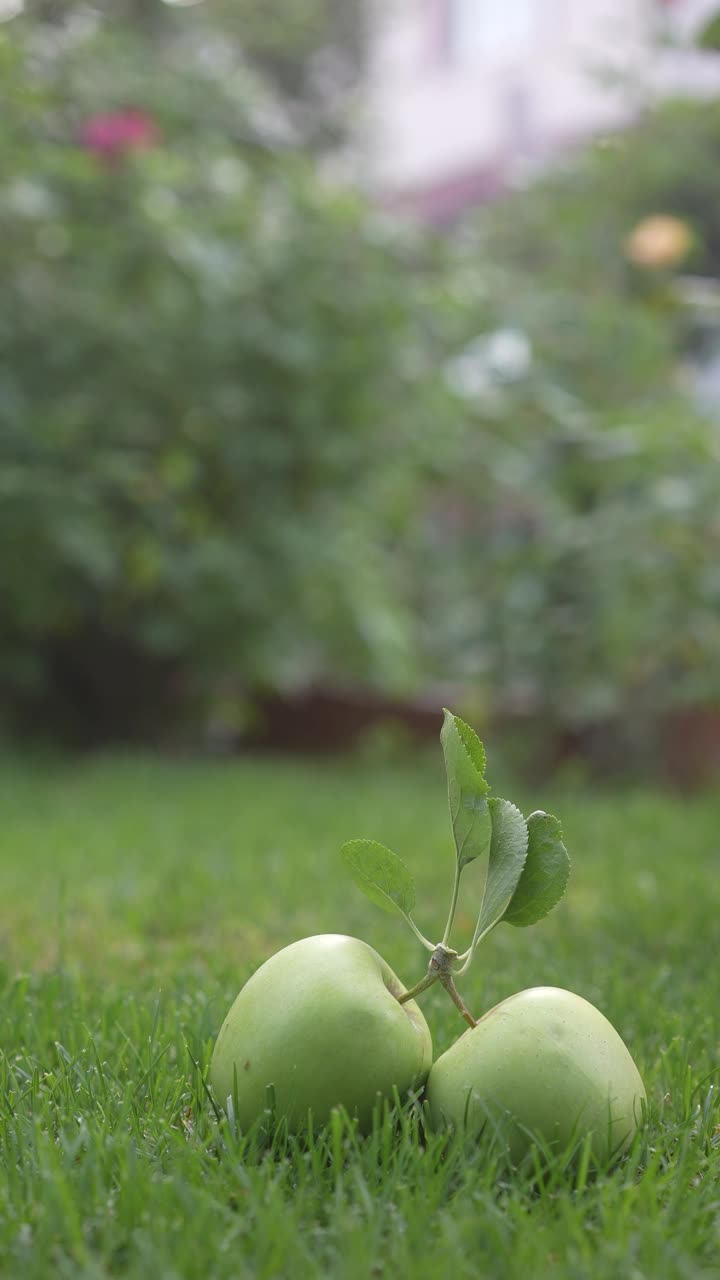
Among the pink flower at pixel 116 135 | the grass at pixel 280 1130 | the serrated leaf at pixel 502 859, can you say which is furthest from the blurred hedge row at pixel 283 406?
the serrated leaf at pixel 502 859

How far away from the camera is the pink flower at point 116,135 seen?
13.7ft

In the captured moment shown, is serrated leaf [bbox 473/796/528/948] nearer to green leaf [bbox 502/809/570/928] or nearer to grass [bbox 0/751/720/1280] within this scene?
green leaf [bbox 502/809/570/928]

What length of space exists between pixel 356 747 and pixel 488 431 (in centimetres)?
158

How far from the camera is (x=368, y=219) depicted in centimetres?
497

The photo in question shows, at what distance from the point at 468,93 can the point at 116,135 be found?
8586mm

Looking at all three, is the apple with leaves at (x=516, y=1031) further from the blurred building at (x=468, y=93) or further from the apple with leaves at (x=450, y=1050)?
the blurred building at (x=468, y=93)

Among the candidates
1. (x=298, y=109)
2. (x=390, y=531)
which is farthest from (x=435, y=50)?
(x=390, y=531)

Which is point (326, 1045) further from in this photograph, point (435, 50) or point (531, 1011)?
point (435, 50)

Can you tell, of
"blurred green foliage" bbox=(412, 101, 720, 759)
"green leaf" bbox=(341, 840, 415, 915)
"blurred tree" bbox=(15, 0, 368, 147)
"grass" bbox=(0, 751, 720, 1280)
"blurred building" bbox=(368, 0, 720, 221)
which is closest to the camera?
"grass" bbox=(0, 751, 720, 1280)

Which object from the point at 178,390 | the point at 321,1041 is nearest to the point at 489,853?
the point at 321,1041

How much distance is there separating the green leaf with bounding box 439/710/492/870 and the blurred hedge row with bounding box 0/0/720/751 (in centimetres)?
255

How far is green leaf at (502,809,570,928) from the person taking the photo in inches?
45.9

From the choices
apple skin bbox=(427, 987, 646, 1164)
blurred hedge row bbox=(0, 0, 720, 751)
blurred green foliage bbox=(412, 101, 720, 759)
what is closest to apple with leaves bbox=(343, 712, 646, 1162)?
apple skin bbox=(427, 987, 646, 1164)

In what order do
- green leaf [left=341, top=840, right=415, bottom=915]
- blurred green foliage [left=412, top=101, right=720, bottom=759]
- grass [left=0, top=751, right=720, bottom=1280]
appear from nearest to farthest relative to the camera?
grass [left=0, top=751, right=720, bottom=1280], green leaf [left=341, top=840, right=415, bottom=915], blurred green foliage [left=412, top=101, right=720, bottom=759]
